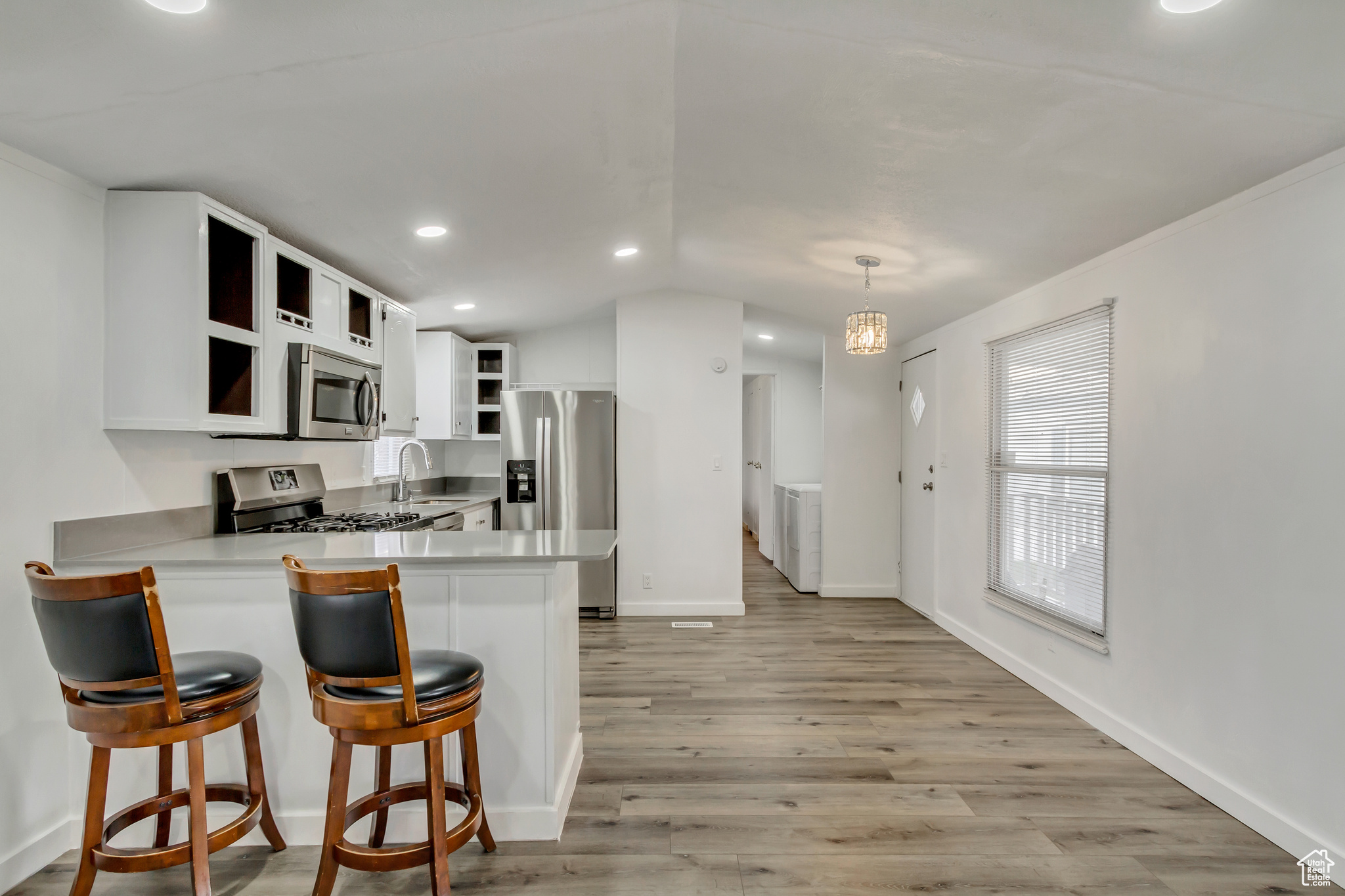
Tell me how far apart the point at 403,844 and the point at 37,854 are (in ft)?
3.48

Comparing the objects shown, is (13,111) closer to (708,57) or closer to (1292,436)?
(708,57)

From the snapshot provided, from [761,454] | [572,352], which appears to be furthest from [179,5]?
[761,454]

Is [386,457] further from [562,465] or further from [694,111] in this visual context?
[694,111]

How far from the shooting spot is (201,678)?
177cm

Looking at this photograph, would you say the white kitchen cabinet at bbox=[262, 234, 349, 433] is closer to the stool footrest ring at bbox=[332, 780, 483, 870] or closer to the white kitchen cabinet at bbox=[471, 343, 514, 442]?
the stool footrest ring at bbox=[332, 780, 483, 870]

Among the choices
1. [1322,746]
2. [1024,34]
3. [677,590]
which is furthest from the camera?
[677,590]

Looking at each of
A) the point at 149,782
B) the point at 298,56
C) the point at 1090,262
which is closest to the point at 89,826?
the point at 149,782

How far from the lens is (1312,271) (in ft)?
6.80

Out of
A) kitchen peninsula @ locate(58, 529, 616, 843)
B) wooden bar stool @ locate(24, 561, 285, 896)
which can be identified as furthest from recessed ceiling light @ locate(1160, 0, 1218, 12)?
wooden bar stool @ locate(24, 561, 285, 896)

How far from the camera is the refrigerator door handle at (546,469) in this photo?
5.07 meters

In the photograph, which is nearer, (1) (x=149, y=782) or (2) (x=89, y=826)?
(2) (x=89, y=826)

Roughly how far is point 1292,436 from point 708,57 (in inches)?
86.1

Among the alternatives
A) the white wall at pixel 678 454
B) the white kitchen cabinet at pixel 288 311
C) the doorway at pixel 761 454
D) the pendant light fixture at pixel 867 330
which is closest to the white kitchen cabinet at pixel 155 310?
the white kitchen cabinet at pixel 288 311

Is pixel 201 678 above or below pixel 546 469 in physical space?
below
